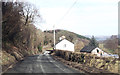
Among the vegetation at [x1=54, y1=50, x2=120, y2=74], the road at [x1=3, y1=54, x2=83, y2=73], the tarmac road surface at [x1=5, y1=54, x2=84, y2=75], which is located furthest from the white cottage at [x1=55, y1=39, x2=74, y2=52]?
the road at [x1=3, y1=54, x2=83, y2=73]

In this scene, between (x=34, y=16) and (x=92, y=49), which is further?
(x=92, y=49)

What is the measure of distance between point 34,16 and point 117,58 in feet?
128

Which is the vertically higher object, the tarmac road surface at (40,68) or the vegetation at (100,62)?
the vegetation at (100,62)

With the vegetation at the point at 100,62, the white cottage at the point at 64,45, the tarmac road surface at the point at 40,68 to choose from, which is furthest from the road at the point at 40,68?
the white cottage at the point at 64,45

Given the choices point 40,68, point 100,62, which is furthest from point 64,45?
point 100,62

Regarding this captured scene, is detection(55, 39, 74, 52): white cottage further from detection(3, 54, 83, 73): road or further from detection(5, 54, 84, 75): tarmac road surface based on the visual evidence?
detection(3, 54, 83, 73): road

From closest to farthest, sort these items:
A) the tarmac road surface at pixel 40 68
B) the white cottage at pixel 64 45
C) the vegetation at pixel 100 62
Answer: the vegetation at pixel 100 62
the tarmac road surface at pixel 40 68
the white cottage at pixel 64 45

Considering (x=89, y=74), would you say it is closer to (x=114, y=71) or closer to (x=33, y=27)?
(x=114, y=71)

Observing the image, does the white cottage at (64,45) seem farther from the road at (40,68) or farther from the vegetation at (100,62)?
the road at (40,68)

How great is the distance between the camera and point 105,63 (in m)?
15.6

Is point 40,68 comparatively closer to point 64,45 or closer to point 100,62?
point 100,62

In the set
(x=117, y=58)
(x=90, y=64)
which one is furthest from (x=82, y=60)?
(x=117, y=58)

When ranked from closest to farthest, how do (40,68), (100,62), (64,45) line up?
1. (100,62)
2. (40,68)
3. (64,45)

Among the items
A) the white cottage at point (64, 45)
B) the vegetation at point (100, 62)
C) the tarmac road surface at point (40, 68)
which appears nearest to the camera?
the vegetation at point (100, 62)
